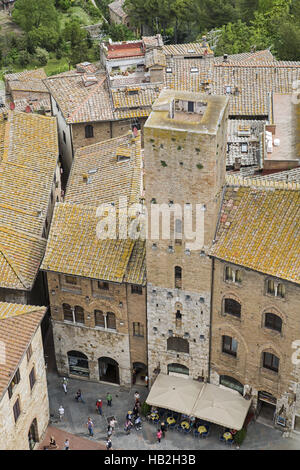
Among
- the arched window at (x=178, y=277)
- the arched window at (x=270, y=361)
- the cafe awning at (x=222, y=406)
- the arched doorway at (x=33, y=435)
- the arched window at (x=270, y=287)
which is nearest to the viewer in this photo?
the arched window at (x=270, y=287)

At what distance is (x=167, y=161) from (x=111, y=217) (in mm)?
9395

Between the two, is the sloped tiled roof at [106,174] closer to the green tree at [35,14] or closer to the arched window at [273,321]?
the arched window at [273,321]

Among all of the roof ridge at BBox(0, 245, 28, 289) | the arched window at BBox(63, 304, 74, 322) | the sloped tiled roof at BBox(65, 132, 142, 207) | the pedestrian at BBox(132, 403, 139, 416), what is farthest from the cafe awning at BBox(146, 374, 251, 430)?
the sloped tiled roof at BBox(65, 132, 142, 207)

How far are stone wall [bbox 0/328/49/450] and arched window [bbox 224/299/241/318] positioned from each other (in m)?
13.1

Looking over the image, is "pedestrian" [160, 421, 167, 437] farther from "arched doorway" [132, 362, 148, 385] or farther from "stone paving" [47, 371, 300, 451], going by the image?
"arched doorway" [132, 362, 148, 385]

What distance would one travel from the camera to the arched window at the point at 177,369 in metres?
54.6

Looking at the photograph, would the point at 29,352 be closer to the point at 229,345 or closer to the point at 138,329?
the point at 138,329

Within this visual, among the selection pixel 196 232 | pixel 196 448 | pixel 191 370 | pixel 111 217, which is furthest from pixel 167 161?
pixel 196 448

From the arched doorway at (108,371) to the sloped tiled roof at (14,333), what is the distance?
33.5 ft

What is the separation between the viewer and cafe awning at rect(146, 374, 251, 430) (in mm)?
51094

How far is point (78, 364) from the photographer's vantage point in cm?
5744

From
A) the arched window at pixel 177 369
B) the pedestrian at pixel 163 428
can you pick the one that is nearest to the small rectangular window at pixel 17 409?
the pedestrian at pixel 163 428

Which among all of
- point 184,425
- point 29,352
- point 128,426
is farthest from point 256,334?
point 29,352

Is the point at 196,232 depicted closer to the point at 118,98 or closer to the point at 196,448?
the point at 196,448
